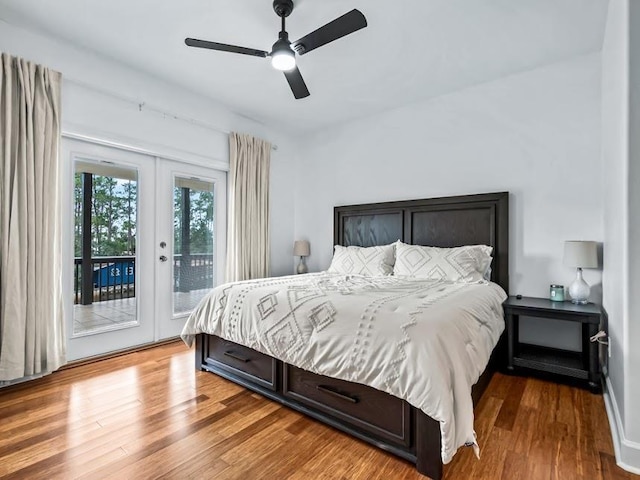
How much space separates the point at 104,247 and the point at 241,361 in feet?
5.82

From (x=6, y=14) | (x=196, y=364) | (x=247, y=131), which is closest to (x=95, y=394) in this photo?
(x=196, y=364)

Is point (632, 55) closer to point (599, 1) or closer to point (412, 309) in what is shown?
point (599, 1)

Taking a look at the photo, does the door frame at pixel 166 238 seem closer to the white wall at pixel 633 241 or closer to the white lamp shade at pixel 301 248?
the white lamp shade at pixel 301 248

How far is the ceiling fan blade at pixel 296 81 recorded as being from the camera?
95.3 inches

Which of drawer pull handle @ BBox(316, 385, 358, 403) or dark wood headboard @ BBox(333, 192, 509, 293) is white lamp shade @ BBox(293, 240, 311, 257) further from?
drawer pull handle @ BBox(316, 385, 358, 403)

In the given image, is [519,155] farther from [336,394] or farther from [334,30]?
[336,394]

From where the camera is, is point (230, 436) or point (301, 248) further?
point (301, 248)

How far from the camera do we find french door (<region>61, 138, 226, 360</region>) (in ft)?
9.38

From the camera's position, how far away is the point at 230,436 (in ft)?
5.82

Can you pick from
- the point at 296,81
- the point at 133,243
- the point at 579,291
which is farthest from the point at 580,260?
the point at 133,243

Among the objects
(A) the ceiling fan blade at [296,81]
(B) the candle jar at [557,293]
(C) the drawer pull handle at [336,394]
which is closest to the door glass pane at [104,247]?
(A) the ceiling fan blade at [296,81]

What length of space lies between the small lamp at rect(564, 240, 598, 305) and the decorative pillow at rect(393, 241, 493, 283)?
0.59 meters

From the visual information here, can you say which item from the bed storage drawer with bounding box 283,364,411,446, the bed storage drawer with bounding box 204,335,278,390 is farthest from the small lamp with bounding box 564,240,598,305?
the bed storage drawer with bounding box 204,335,278,390

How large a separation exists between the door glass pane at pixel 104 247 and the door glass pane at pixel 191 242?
1.43ft
